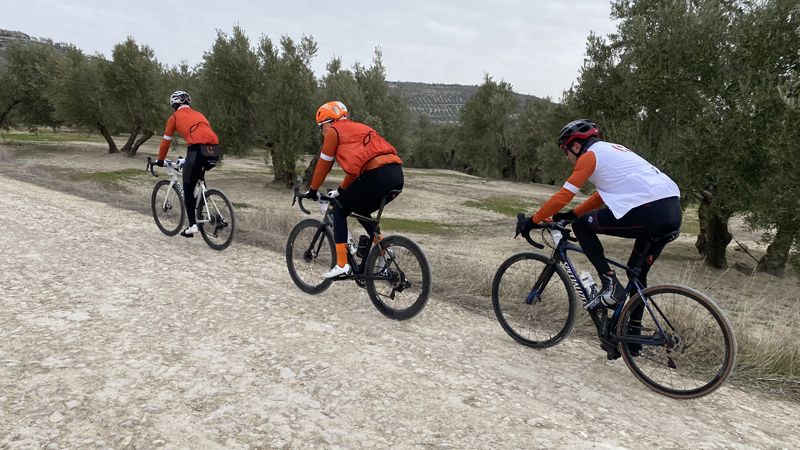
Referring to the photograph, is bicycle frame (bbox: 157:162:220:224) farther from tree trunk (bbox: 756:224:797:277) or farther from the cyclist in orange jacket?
tree trunk (bbox: 756:224:797:277)

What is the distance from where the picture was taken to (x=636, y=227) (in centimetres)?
405

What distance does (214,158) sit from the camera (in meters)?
8.12

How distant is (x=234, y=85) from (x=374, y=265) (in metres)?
29.8

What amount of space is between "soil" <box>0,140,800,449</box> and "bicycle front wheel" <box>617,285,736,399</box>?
165 mm

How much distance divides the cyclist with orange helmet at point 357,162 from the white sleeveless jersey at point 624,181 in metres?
2.08

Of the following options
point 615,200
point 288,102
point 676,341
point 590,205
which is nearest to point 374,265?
point 590,205

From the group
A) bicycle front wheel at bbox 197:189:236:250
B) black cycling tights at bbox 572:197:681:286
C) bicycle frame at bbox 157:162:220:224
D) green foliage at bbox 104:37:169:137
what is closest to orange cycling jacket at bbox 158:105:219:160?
bicycle frame at bbox 157:162:220:224

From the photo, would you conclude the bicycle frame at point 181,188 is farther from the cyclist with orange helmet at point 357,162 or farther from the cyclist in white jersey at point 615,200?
the cyclist in white jersey at point 615,200

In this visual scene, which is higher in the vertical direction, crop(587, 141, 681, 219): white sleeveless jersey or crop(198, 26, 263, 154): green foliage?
crop(198, 26, 263, 154): green foliage

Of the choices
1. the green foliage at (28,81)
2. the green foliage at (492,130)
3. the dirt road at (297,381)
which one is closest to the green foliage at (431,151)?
the green foliage at (492,130)

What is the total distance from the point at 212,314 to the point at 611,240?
22.3m

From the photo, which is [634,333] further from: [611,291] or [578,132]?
[578,132]

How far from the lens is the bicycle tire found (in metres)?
6.08

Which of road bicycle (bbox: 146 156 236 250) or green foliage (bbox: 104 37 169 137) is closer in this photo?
road bicycle (bbox: 146 156 236 250)
